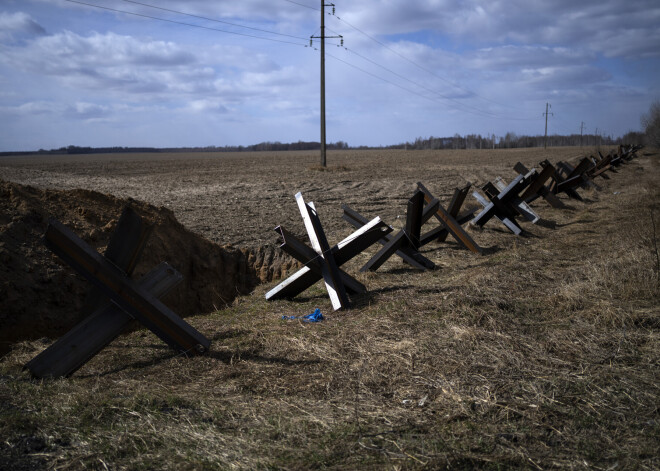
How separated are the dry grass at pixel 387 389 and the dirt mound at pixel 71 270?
103cm

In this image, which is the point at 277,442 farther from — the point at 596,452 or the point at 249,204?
the point at 249,204

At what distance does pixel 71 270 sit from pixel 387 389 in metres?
4.66

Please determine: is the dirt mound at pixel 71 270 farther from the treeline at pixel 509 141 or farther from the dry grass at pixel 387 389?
the treeline at pixel 509 141

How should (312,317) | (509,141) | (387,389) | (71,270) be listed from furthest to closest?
(509,141) < (71,270) < (312,317) < (387,389)

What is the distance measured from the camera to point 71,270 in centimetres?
636

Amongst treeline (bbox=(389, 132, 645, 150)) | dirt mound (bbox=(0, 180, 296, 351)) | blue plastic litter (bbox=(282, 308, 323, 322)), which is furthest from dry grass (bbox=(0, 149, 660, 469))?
treeline (bbox=(389, 132, 645, 150))

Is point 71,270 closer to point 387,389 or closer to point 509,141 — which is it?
point 387,389

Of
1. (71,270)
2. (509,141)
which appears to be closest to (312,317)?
(71,270)

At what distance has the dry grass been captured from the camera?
2.68 m

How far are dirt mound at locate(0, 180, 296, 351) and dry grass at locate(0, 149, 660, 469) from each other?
103cm

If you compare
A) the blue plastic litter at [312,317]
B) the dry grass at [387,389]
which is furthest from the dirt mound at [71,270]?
the blue plastic litter at [312,317]

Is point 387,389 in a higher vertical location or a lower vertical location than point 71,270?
lower

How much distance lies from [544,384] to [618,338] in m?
1.16

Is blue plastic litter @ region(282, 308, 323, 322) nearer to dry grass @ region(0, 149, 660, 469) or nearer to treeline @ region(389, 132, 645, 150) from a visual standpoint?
dry grass @ region(0, 149, 660, 469)
